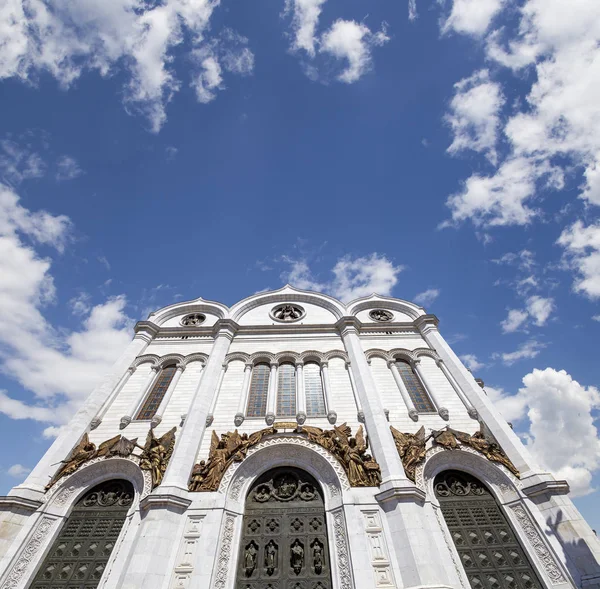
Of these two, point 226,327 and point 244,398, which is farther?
point 226,327

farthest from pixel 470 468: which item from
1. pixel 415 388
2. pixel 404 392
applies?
pixel 415 388

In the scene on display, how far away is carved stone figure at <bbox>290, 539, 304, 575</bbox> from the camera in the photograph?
364 inches

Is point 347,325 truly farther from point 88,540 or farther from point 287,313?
point 88,540

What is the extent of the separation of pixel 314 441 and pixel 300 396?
253cm

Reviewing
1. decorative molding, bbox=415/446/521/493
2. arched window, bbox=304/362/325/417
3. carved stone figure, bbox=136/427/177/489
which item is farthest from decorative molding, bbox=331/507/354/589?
carved stone figure, bbox=136/427/177/489

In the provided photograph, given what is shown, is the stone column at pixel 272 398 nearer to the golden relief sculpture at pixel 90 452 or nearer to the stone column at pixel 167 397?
the stone column at pixel 167 397

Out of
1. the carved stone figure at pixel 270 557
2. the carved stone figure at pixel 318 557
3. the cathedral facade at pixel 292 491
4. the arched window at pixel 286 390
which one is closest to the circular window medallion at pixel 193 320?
the cathedral facade at pixel 292 491

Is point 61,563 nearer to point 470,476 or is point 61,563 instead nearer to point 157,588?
point 157,588

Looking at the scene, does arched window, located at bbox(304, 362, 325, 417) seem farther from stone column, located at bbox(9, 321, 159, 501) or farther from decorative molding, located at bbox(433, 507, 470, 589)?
stone column, located at bbox(9, 321, 159, 501)

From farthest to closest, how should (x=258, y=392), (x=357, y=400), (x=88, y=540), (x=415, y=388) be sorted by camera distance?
(x=415, y=388), (x=258, y=392), (x=357, y=400), (x=88, y=540)

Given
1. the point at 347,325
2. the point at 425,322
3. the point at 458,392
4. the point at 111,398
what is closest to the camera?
the point at 111,398

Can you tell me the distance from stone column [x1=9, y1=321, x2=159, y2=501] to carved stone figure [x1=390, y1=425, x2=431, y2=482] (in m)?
11.9

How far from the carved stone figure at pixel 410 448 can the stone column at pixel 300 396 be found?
3494mm

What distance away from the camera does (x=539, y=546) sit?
31.1ft
